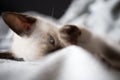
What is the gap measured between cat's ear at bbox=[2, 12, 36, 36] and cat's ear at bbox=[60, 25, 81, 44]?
0.12 m

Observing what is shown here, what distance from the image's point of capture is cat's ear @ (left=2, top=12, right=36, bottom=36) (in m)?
0.77

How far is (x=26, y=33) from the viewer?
84 cm

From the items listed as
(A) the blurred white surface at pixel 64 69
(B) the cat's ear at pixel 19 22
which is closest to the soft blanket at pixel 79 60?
(A) the blurred white surface at pixel 64 69

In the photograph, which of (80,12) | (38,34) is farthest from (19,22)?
(80,12)

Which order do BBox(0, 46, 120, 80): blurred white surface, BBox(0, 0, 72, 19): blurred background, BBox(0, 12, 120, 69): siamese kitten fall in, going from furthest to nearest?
BBox(0, 0, 72, 19): blurred background < BBox(0, 12, 120, 69): siamese kitten < BBox(0, 46, 120, 80): blurred white surface

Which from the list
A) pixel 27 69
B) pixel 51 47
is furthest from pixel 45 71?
pixel 51 47

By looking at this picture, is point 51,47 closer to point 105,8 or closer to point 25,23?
point 25,23

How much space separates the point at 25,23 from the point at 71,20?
171 millimetres

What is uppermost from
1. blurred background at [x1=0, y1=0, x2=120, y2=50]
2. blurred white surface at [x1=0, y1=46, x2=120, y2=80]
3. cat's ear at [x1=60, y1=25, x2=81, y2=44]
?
blurred background at [x1=0, y1=0, x2=120, y2=50]

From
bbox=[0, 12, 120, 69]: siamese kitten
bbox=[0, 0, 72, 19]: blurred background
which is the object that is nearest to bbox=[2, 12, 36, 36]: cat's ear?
bbox=[0, 12, 120, 69]: siamese kitten

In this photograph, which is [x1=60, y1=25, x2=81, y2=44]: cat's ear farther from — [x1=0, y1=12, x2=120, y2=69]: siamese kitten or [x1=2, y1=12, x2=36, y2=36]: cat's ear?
[x1=2, y1=12, x2=36, y2=36]: cat's ear

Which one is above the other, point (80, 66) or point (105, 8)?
point (105, 8)

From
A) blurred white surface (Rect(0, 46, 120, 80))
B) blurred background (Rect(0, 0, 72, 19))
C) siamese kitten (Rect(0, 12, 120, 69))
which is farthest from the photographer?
blurred background (Rect(0, 0, 72, 19))

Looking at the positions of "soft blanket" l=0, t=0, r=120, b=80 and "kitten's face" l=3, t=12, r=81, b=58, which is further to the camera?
"kitten's face" l=3, t=12, r=81, b=58
